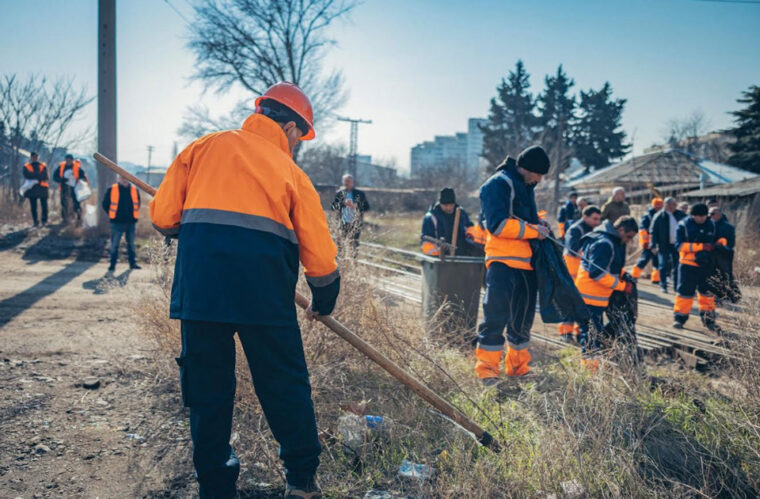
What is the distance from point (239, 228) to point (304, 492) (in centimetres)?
123

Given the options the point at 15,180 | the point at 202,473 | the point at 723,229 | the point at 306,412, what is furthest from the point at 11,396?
the point at 15,180

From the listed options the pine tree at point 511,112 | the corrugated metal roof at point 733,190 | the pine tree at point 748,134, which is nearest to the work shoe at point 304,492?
the corrugated metal roof at point 733,190

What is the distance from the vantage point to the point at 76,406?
10.4 ft

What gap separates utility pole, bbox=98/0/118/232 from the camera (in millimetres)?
9969

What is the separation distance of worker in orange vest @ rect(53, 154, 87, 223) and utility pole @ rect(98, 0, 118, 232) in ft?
6.43

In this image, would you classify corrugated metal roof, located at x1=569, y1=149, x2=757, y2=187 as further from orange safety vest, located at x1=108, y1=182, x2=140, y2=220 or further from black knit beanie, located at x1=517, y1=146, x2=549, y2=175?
orange safety vest, located at x1=108, y1=182, x2=140, y2=220

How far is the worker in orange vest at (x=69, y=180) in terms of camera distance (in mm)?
11406

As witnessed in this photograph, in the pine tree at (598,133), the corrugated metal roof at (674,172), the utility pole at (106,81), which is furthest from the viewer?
the pine tree at (598,133)

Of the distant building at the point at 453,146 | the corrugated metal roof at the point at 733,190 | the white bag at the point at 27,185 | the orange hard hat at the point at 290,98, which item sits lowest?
the white bag at the point at 27,185

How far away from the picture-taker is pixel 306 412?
2158mm

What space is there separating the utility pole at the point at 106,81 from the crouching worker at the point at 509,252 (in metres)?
9.00

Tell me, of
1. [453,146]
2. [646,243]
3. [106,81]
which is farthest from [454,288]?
[453,146]

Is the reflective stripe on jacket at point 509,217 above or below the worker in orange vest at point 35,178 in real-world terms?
below

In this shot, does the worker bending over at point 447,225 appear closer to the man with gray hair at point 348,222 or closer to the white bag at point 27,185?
the man with gray hair at point 348,222
